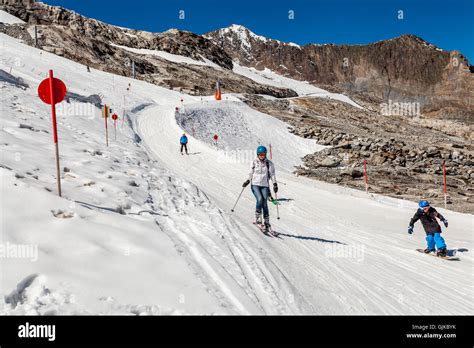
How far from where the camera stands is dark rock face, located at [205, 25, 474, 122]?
138m

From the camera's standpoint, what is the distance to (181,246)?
248 inches

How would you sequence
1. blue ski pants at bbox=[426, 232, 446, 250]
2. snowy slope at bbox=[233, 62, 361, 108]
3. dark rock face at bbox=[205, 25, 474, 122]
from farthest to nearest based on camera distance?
dark rock face at bbox=[205, 25, 474, 122], snowy slope at bbox=[233, 62, 361, 108], blue ski pants at bbox=[426, 232, 446, 250]

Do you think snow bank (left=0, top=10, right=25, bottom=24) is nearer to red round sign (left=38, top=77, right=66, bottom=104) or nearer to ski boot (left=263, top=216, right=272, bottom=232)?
red round sign (left=38, top=77, right=66, bottom=104)

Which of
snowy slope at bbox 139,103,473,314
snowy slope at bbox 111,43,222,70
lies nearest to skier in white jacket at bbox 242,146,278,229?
snowy slope at bbox 139,103,473,314

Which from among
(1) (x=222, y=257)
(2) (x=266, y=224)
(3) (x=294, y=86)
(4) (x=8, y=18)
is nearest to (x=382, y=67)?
(3) (x=294, y=86)

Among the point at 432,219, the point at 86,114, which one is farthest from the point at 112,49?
the point at 432,219

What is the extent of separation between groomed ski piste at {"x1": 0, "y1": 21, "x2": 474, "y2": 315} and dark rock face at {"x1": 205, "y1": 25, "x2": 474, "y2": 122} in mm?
131335

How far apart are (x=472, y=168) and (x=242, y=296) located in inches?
996

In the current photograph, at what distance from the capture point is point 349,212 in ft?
45.6

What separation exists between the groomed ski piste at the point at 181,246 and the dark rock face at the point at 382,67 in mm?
131335

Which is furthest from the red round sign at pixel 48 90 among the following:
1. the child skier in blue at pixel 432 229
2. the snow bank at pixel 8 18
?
the snow bank at pixel 8 18

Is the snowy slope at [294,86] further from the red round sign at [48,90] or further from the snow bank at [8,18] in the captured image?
the red round sign at [48,90]

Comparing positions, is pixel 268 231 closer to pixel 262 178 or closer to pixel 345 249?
pixel 262 178

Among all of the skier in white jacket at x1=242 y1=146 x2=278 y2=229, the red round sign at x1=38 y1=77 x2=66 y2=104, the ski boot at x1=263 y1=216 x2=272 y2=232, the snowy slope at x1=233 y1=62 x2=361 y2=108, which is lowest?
the ski boot at x1=263 y1=216 x2=272 y2=232
